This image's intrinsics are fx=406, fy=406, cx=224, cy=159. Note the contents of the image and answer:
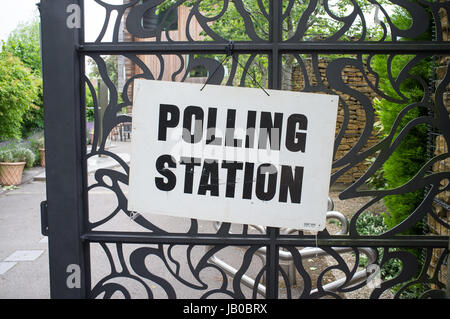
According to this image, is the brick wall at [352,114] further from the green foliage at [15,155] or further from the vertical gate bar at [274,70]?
the green foliage at [15,155]

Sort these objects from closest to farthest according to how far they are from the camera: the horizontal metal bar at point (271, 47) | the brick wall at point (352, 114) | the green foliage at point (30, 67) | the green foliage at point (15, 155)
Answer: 1. the horizontal metal bar at point (271, 47)
2. the brick wall at point (352, 114)
3. the green foliage at point (15, 155)
4. the green foliage at point (30, 67)

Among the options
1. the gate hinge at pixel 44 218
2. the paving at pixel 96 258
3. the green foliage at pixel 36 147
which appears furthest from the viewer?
the green foliage at pixel 36 147

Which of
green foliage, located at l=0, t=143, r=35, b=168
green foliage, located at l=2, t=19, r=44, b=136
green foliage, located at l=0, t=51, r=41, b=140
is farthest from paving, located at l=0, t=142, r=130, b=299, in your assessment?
green foliage, located at l=2, t=19, r=44, b=136

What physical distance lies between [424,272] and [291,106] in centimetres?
91

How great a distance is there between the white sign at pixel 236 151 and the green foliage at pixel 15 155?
9.91 m

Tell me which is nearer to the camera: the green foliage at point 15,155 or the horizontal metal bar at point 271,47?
the horizontal metal bar at point 271,47

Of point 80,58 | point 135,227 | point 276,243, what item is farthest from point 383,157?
point 135,227

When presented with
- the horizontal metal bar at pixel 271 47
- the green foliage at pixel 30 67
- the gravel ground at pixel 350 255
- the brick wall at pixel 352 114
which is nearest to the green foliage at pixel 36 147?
the green foliage at pixel 30 67

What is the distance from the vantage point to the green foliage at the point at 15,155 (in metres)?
10.2

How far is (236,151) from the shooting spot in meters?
1.64

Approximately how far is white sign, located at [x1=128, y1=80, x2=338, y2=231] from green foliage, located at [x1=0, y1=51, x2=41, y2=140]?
9.56 metres

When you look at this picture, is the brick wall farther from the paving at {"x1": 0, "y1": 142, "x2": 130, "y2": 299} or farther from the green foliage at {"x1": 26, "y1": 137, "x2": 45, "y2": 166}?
the green foliage at {"x1": 26, "y1": 137, "x2": 45, "y2": 166}

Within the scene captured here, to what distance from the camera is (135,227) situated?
257 inches

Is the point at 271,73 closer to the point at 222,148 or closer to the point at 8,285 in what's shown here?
the point at 222,148
